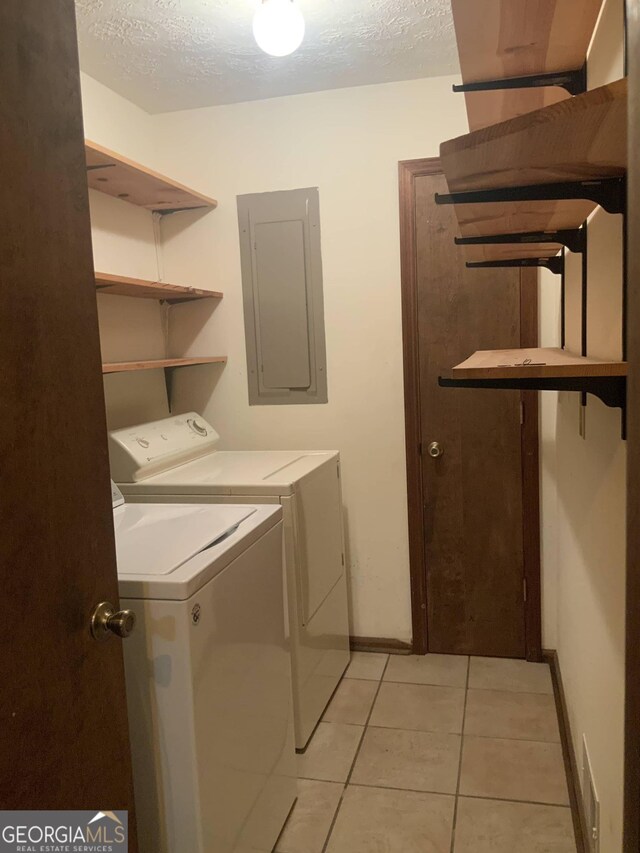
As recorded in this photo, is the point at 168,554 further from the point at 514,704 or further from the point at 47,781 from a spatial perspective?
the point at 514,704

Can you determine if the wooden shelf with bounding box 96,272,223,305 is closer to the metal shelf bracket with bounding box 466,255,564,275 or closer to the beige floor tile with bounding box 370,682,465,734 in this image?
the metal shelf bracket with bounding box 466,255,564,275

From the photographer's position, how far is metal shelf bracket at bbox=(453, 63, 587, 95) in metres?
1.20

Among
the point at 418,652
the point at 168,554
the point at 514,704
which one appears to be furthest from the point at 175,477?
the point at 514,704

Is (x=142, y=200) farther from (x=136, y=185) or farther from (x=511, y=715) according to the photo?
(x=511, y=715)

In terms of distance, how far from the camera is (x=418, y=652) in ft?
9.67

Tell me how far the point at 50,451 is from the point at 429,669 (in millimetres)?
2274

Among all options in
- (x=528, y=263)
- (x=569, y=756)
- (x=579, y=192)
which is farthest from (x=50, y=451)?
(x=569, y=756)

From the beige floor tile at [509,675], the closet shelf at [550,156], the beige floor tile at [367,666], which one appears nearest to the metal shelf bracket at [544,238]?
the closet shelf at [550,156]

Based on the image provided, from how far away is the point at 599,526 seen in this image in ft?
4.61

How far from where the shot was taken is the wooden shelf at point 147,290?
2160 millimetres

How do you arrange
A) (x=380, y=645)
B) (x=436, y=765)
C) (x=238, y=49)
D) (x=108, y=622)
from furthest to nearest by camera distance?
(x=380, y=645)
(x=238, y=49)
(x=436, y=765)
(x=108, y=622)

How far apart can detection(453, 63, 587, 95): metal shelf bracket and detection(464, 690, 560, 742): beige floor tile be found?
6.81 feet

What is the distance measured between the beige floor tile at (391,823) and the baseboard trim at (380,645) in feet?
2.99

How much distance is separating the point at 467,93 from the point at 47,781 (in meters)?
1.37
